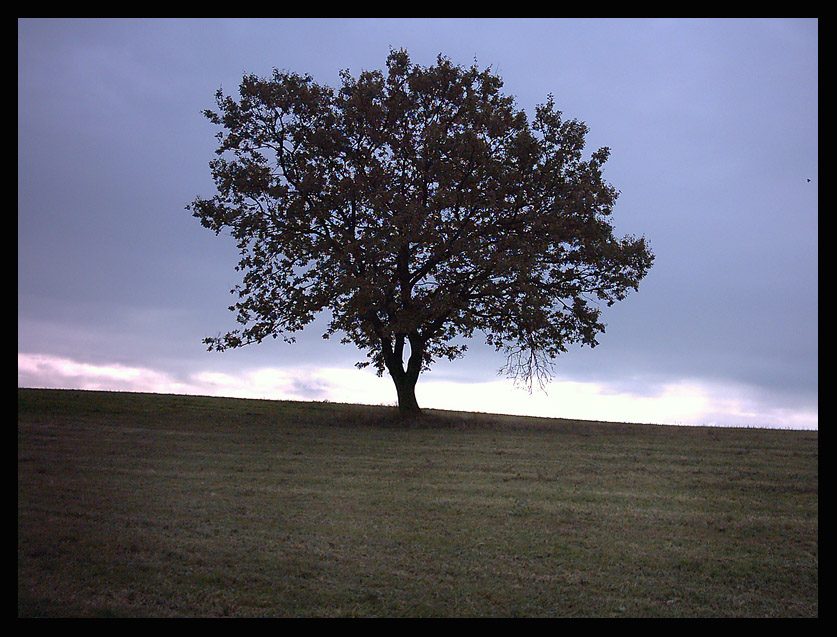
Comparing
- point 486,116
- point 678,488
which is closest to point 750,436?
point 678,488

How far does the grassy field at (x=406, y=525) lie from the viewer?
11.6m

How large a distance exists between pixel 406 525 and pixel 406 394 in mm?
21076

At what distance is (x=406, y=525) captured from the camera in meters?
16.0

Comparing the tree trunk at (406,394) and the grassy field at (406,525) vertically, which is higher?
the tree trunk at (406,394)

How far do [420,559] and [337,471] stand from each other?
9.24 m

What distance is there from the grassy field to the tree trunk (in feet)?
22.4

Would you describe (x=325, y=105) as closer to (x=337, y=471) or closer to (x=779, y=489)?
(x=337, y=471)

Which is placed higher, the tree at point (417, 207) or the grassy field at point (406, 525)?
the tree at point (417, 207)

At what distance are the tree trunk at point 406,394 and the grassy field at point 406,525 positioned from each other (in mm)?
6827

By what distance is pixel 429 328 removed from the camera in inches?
1411

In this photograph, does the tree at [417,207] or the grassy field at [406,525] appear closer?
the grassy field at [406,525]

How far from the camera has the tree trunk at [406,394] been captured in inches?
1452

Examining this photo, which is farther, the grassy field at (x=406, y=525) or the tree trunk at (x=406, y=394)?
the tree trunk at (x=406, y=394)
